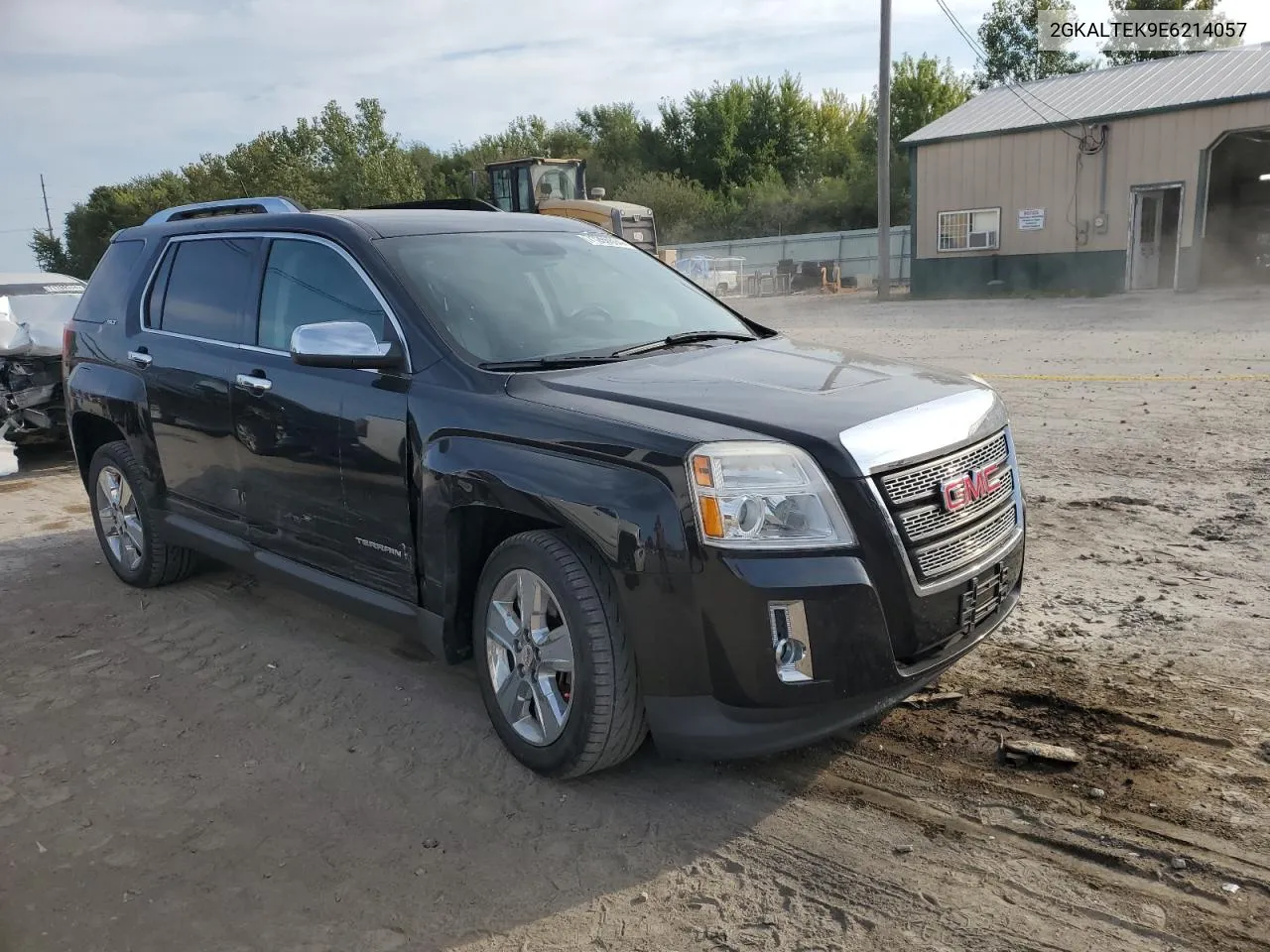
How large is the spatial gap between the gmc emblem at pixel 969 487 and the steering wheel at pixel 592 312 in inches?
63.2

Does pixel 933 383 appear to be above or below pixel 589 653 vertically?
above

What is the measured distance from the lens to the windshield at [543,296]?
152 inches

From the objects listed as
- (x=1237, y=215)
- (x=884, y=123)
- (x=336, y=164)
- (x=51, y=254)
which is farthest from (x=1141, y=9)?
(x=51, y=254)

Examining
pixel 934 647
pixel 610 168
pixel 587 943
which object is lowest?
pixel 587 943

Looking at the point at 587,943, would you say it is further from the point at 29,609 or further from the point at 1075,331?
the point at 1075,331

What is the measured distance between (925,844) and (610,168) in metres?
65.4

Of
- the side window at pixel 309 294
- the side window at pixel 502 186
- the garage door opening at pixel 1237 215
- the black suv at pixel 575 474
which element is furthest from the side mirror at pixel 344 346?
the garage door opening at pixel 1237 215

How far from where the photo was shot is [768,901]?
2809mm

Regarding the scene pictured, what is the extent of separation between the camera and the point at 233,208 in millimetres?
5223

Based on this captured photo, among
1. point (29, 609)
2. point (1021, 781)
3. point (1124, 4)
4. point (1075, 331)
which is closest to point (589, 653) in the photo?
point (1021, 781)

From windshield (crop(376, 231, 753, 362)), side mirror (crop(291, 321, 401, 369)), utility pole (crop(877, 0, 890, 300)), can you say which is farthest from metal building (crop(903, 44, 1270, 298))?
side mirror (crop(291, 321, 401, 369))

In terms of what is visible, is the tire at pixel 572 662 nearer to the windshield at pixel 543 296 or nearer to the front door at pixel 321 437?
the front door at pixel 321 437

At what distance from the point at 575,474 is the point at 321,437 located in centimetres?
138

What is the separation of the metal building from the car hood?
22.8 metres
